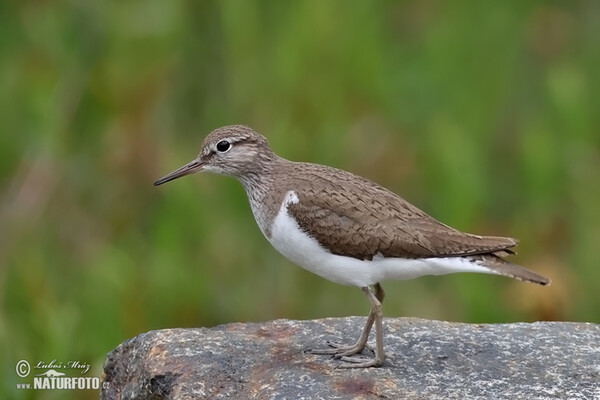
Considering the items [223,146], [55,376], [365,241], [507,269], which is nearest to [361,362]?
[365,241]

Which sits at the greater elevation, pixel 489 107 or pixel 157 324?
pixel 489 107

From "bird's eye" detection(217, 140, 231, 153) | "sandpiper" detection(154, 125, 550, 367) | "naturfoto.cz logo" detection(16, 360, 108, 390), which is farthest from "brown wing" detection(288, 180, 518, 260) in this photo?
"naturfoto.cz logo" detection(16, 360, 108, 390)

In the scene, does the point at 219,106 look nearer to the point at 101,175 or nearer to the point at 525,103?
the point at 101,175

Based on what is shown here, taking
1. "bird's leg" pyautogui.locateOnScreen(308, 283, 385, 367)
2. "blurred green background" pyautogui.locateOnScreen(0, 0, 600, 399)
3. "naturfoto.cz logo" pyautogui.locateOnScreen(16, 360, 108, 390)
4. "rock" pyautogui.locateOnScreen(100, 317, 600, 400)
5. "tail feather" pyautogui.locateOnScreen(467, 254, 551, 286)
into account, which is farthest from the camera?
"blurred green background" pyautogui.locateOnScreen(0, 0, 600, 399)

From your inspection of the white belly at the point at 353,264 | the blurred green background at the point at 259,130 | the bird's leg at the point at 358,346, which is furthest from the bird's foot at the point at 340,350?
the blurred green background at the point at 259,130

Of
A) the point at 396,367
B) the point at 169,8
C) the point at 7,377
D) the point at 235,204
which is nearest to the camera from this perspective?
the point at 396,367

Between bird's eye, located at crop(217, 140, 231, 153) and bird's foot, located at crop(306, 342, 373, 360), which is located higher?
bird's eye, located at crop(217, 140, 231, 153)

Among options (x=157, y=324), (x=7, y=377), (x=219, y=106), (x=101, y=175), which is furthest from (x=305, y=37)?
(x=7, y=377)

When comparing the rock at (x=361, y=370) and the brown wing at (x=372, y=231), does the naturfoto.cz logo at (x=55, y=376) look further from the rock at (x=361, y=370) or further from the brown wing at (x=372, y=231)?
the brown wing at (x=372, y=231)

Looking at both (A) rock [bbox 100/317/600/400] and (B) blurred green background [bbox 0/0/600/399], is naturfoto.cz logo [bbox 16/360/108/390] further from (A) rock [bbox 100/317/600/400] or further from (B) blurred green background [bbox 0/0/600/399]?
(A) rock [bbox 100/317/600/400]
